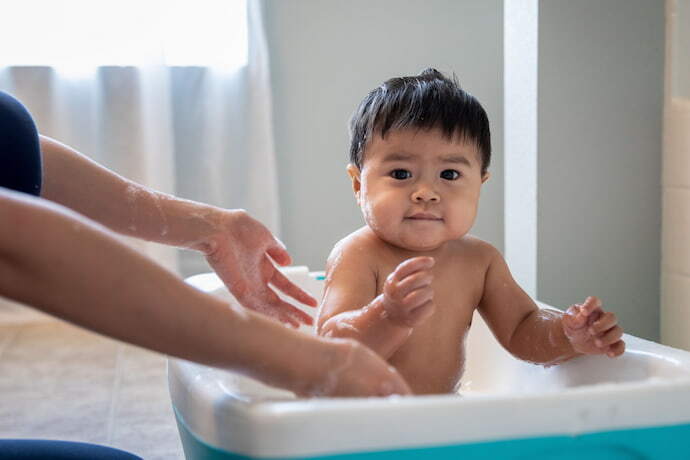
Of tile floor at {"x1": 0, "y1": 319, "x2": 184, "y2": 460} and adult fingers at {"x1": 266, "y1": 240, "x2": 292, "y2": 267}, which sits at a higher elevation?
adult fingers at {"x1": 266, "y1": 240, "x2": 292, "y2": 267}

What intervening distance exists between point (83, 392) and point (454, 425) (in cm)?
136

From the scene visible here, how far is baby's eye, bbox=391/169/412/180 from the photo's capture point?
3.59 ft

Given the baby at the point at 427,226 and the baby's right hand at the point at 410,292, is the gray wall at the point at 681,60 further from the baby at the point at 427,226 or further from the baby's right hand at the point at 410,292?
the baby's right hand at the point at 410,292

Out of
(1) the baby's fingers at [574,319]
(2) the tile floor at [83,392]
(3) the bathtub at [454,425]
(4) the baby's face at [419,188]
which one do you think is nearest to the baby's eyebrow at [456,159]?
(4) the baby's face at [419,188]

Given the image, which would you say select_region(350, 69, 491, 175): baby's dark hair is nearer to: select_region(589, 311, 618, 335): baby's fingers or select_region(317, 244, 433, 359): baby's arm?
select_region(317, 244, 433, 359): baby's arm

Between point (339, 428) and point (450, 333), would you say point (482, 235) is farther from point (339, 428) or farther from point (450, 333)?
point (339, 428)

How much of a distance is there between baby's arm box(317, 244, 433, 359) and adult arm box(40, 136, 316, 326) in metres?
0.12

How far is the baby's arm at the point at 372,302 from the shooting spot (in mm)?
849

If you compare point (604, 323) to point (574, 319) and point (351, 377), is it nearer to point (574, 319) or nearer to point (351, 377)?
point (574, 319)

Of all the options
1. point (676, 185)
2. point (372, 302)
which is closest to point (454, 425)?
point (372, 302)

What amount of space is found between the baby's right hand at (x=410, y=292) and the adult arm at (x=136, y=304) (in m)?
0.17

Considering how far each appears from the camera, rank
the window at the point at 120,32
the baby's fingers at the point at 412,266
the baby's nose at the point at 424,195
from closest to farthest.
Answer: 1. the baby's fingers at the point at 412,266
2. the baby's nose at the point at 424,195
3. the window at the point at 120,32

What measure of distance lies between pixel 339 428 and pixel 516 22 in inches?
54.4

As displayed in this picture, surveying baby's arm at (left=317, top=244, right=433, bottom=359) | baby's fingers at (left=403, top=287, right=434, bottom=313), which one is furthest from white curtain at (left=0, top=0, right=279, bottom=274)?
baby's fingers at (left=403, top=287, right=434, bottom=313)
